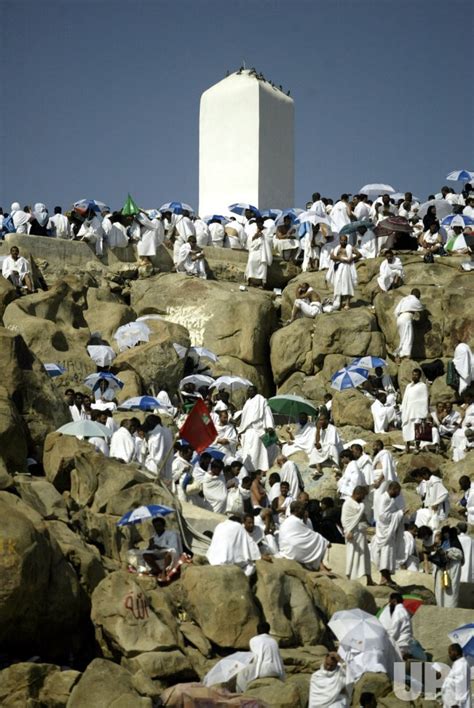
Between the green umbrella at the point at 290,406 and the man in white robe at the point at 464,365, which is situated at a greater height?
the man in white robe at the point at 464,365

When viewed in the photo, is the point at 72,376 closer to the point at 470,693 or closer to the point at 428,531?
the point at 428,531

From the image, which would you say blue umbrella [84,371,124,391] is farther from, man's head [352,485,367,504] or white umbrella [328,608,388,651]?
white umbrella [328,608,388,651]

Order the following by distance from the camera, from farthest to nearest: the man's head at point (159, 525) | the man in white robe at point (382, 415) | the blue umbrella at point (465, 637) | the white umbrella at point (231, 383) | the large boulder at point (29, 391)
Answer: the white umbrella at point (231, 383) → the man in white robe at point (382, 415) → the large boulder at point (29, 391) → the man's head at point (159, 525) → the blue umbrella at point (465, 637)

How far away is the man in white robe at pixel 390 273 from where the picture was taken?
27.2 m

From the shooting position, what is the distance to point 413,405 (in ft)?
78.5

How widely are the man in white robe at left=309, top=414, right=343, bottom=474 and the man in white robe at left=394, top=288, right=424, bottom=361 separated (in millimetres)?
4317

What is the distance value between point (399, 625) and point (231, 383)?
9.48 metres

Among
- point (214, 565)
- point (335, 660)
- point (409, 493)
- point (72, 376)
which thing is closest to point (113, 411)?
point (72, 376)

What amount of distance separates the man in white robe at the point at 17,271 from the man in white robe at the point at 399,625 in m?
13.3

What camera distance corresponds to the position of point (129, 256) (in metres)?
30.4

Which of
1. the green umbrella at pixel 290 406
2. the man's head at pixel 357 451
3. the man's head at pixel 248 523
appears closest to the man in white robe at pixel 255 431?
the green umbrella at pixel 290 406

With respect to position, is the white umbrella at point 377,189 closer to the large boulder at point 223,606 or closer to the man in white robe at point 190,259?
the man in white robe at point 190,259

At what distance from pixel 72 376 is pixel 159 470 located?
5.14m

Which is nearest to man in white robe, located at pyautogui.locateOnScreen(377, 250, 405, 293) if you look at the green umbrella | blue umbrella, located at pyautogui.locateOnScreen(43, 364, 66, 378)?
the green umbrella
